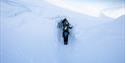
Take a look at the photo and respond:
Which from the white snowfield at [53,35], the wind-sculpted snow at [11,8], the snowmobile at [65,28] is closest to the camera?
the white snowfield at [53,35]

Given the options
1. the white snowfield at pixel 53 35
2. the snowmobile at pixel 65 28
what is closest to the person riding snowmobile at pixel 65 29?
the snowmobile at pixel 65 28

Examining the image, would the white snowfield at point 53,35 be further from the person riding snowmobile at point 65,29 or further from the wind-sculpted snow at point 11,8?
the person riding snowmobile at point 65,29

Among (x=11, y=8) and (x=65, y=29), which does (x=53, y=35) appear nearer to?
(x=65, y=29)

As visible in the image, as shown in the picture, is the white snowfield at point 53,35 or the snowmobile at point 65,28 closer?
the white snowfield at point 53,35

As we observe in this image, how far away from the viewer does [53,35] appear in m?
4.43

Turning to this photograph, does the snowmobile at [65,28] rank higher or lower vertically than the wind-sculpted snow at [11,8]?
lower

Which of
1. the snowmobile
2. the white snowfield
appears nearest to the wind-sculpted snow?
the white snowfield

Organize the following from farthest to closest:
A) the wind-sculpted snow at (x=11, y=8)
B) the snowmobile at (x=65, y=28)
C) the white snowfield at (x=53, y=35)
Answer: the wind-sculpted snow at (x=11, y=8) → the snowmobile at (x=65, y=28) → the white snowfield at (x=53, y=35)

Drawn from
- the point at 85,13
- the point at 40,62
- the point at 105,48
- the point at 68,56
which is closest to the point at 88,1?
the point at 85,13

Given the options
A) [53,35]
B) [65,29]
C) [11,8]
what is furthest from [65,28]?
[11,8]

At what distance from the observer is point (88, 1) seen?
607 centimetres

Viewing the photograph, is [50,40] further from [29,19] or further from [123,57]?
[123,57]

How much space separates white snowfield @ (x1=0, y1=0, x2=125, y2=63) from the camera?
407 centimetres

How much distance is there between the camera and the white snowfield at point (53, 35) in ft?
13.3
